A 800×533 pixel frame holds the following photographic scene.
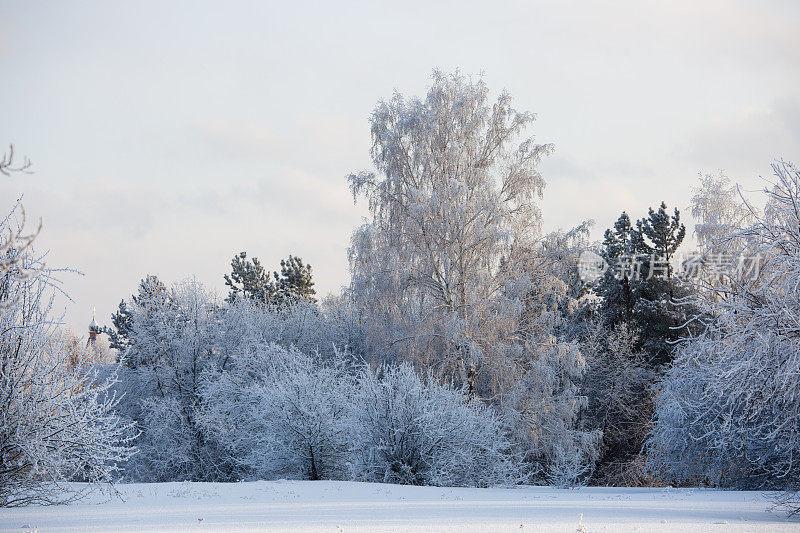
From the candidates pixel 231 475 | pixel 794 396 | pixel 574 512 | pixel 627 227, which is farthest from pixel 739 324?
pixel 627 227

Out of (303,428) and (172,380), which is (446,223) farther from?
(172,380)

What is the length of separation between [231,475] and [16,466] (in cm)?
1295

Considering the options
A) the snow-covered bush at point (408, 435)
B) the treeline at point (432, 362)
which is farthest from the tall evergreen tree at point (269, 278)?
the snow-covered bush at point (408, 435)

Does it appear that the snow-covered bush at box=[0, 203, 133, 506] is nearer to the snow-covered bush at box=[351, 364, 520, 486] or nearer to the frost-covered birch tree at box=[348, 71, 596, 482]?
the snow-covered bush at box=[351, 364, 520, 486]

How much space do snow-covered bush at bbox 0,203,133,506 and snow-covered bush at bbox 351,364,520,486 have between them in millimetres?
6496

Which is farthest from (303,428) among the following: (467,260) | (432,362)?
(467,260)

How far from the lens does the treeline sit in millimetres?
16719

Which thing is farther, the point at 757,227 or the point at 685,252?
the point at 685,252

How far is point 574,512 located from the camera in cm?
1059

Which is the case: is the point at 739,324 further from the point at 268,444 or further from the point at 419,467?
the point at 268,444

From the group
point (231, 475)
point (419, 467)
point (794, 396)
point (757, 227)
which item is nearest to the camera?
point (794, 396)

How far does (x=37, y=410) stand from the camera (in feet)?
33.1

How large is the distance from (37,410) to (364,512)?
15.3ft

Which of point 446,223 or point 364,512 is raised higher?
point 446,223
